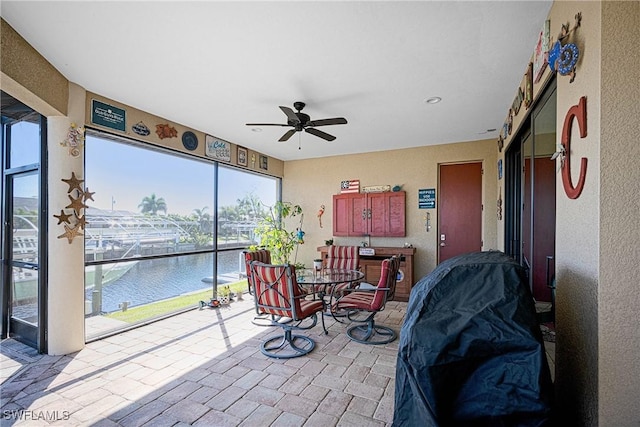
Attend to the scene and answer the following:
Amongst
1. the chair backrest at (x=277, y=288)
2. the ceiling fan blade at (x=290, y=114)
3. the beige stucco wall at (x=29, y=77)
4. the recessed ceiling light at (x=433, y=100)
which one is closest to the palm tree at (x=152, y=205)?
the beige stucco wall at (x=29, y=77)

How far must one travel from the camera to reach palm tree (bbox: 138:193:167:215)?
4145mm

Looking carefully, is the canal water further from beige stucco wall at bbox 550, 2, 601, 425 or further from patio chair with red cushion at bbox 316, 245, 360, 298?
beige stucco wall at bbox 550, 2, 601, 425

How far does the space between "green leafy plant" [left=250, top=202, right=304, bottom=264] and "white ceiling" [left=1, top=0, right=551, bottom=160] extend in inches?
95.5

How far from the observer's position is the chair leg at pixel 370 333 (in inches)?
135

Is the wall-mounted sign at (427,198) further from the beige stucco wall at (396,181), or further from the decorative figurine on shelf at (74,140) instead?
the decorative figurine on shelf at (74,140)

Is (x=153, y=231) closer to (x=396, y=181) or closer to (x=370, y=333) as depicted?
(x=370, y=333)

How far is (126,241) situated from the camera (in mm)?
3859

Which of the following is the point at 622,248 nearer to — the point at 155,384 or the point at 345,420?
the point at 345,420

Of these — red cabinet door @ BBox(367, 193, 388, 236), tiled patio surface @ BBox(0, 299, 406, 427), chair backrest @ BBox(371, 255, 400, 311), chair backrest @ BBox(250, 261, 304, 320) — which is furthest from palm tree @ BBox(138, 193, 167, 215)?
red cabinet door @ BBox(367, 193, 388, 236)

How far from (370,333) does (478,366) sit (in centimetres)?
248

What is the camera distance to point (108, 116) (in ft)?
11.4

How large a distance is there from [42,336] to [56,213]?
4.22ft

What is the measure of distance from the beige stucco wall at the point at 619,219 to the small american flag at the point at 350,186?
4778 millimetres

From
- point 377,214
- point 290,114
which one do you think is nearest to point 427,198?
point 377,214
